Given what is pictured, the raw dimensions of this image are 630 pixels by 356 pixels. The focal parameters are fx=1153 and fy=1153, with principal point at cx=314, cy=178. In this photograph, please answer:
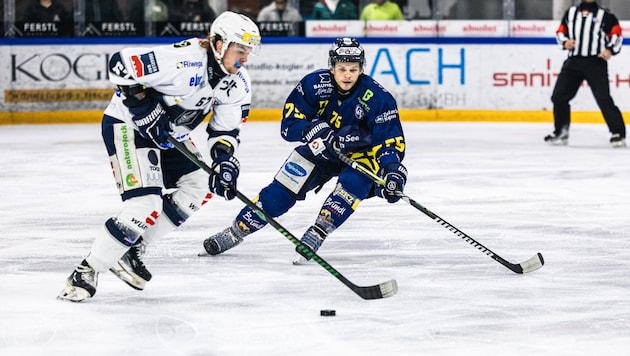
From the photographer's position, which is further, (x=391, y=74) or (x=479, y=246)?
(x=391, y=74)

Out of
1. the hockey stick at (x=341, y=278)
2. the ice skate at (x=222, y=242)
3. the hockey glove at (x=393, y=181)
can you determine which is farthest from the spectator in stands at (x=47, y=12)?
the hockey stick at (x=341, y=278)

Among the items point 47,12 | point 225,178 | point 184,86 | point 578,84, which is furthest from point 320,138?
point 47,12

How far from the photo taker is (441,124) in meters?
10.5

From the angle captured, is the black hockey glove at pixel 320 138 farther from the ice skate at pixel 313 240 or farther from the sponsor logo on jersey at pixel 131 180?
the sponsor logo on jersey at pixel 131 180

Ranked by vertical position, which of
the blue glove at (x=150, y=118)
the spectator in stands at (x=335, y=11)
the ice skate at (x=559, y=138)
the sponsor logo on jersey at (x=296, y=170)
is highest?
the spectator in stands at (x=335, y=11)

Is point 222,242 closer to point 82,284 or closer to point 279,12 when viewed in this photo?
point 82,284

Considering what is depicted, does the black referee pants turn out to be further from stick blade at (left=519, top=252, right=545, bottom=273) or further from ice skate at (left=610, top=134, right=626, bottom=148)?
stick blade at (left=519, top=252, right=545, bottom=273)

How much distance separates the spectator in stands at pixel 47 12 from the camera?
10.8 metres

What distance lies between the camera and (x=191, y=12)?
11062mm

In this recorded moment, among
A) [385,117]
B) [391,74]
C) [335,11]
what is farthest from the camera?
[335,11]

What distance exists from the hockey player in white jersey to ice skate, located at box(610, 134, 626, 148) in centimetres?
535

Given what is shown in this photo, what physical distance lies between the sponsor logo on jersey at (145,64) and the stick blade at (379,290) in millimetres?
986

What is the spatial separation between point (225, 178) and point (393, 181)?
73 cm

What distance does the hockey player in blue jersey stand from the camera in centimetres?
447
